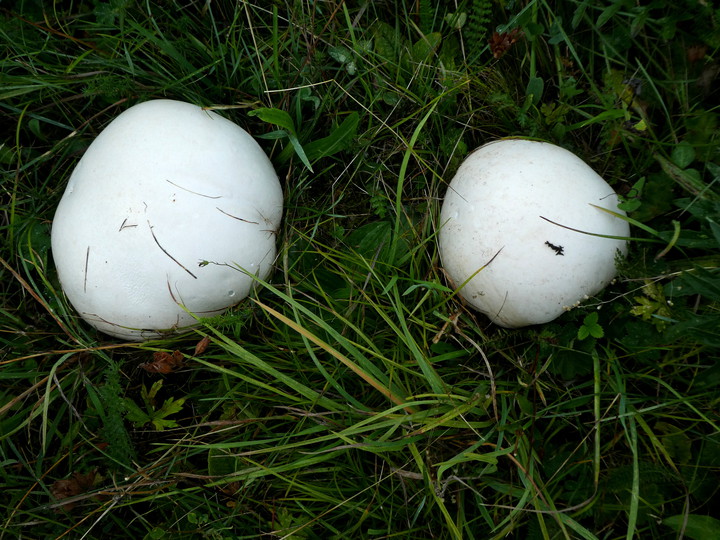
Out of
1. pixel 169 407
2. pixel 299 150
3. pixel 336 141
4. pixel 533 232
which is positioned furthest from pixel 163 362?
pixel 533 232

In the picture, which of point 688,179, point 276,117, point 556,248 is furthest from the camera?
point 276,117

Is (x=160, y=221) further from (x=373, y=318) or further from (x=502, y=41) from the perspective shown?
(x=502, y=41)

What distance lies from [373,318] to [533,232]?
682mm

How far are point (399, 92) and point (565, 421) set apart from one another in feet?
4.33

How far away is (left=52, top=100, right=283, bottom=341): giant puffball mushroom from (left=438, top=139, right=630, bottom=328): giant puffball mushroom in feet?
2.32

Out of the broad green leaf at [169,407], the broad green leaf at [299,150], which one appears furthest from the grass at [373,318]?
the broad green leaf at [299,150]

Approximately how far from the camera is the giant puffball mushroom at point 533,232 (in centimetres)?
170

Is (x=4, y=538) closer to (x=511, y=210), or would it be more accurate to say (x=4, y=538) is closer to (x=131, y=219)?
(x=131, y=219)

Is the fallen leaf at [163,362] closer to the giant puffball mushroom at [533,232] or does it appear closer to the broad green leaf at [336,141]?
the broad green leaf at [336,141]

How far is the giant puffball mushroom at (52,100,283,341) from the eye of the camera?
1.71m

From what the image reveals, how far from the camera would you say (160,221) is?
170cm

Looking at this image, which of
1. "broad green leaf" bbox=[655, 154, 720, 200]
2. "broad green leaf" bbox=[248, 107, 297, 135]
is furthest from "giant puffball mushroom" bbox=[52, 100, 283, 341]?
"broad green leaf" bbox=[655, 154, 720, 200]

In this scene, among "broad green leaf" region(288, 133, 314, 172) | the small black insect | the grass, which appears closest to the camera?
the small black insect

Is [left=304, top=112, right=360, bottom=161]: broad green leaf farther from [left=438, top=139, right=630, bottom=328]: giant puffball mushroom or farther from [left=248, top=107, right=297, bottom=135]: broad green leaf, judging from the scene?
[left=438, top=139, right=630, bottom=328]: giant puffball mushroom
